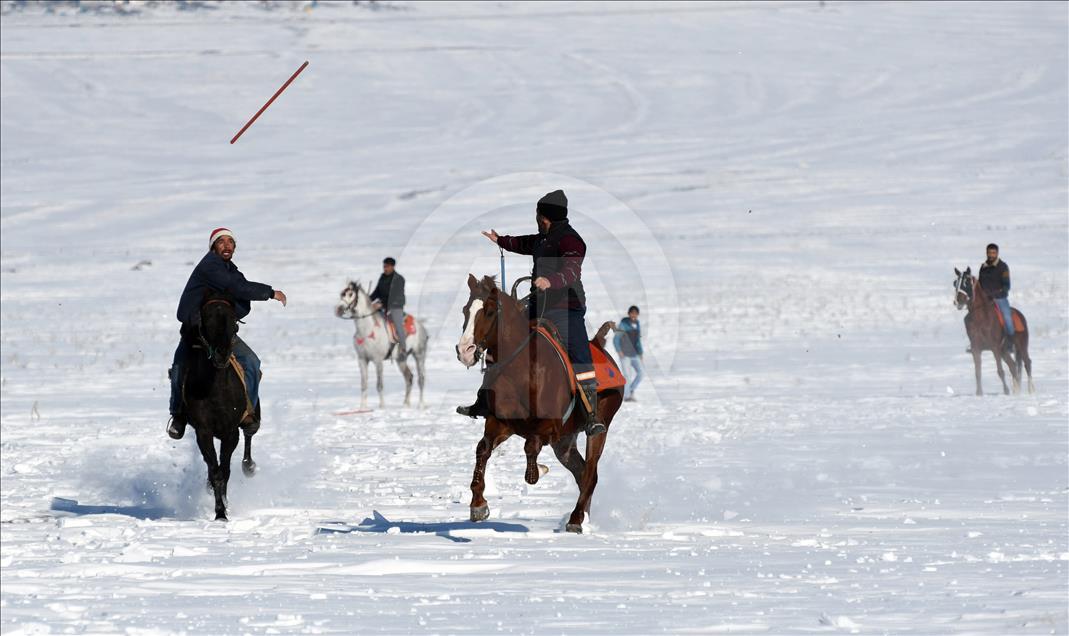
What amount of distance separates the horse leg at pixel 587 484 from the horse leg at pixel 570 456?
87 millimetres

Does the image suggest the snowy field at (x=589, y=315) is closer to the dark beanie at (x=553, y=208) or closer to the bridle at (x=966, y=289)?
the bridle at (x=966, y=289)

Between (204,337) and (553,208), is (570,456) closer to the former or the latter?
(553,208)

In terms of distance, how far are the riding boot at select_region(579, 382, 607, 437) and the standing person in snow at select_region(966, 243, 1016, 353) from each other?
12403 mm

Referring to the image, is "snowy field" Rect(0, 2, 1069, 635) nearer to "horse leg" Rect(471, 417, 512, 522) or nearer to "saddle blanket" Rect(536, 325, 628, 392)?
"horse leg" Rect(471, 417, 512, 522)

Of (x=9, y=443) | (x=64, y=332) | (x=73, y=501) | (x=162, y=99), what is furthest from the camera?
(x=162, y=99)

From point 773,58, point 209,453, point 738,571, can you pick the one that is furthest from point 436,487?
point 773,58

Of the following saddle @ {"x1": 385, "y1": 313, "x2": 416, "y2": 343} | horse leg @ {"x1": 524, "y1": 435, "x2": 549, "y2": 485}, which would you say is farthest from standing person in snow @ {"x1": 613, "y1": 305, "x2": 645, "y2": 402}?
horse leg @ {"x1": 524, "y1": 435, "x2": 549, "y2": 485}

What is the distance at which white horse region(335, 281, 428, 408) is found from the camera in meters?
21.8

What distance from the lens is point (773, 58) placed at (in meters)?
104

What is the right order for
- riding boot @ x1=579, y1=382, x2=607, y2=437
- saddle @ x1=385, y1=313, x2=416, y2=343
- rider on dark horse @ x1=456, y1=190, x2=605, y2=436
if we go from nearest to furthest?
rider on dark horse @ x1=456, y1=190, x2=605, y2=436, riding boot @ x1=579, y1=382, x2=607, y2=437, saddle @ x1=385, y1=313, x2=416, y2=343

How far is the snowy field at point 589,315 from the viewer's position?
7.85m

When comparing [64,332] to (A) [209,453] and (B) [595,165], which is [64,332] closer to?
A: (A) [209,453]

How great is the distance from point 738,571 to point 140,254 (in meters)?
43.4

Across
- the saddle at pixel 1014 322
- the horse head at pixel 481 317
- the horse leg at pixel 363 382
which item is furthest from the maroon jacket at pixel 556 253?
the saddle at pixel 1014 322
